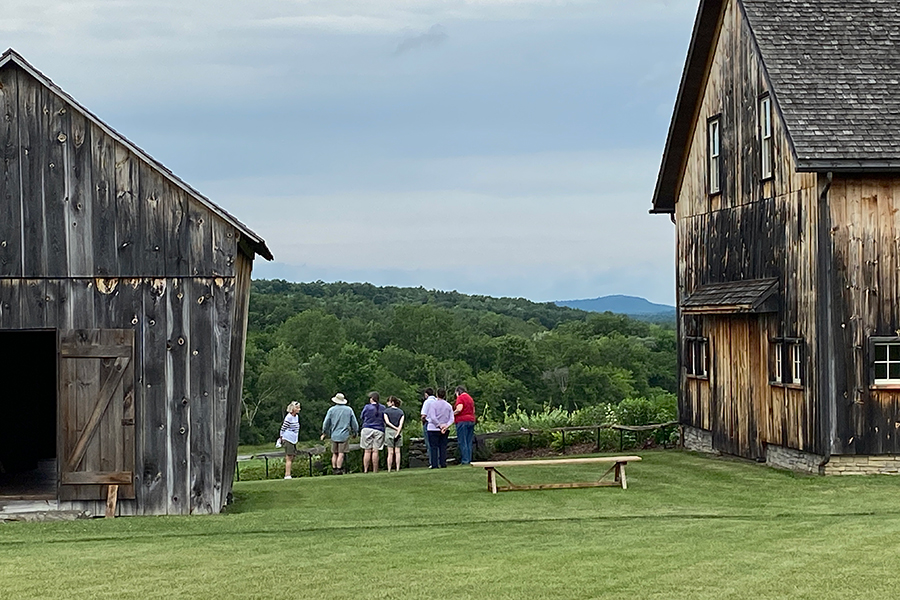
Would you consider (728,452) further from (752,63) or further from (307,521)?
(307,521)

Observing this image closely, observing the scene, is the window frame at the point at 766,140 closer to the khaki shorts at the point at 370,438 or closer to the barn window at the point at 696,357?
the barn window at the point at 696,357

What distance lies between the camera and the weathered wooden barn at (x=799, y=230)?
19.2m

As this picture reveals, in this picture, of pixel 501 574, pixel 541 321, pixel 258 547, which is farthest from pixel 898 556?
pixel 541 321

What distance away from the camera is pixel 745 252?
22234 millimetres

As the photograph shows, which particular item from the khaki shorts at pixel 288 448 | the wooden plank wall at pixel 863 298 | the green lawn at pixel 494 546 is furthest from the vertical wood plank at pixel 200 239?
the wooden plank wall at pixel 863 298

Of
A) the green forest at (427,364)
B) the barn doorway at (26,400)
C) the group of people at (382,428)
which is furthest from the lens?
the green forest at (427,364)

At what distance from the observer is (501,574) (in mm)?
11078

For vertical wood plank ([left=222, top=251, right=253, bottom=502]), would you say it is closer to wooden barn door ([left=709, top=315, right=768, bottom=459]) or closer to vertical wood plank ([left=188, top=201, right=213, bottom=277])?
vertical wood plank ([left=188, top=201, right=213, bottom=277])

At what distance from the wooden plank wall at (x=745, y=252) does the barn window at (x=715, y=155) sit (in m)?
0.22

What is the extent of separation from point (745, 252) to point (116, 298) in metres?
11.1

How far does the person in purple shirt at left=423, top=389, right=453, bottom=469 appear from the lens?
945 inches

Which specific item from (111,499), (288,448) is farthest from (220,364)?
(288,448)

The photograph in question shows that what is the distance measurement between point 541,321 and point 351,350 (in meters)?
39.6

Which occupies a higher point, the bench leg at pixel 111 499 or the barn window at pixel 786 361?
the barn window at pixel 786 361
